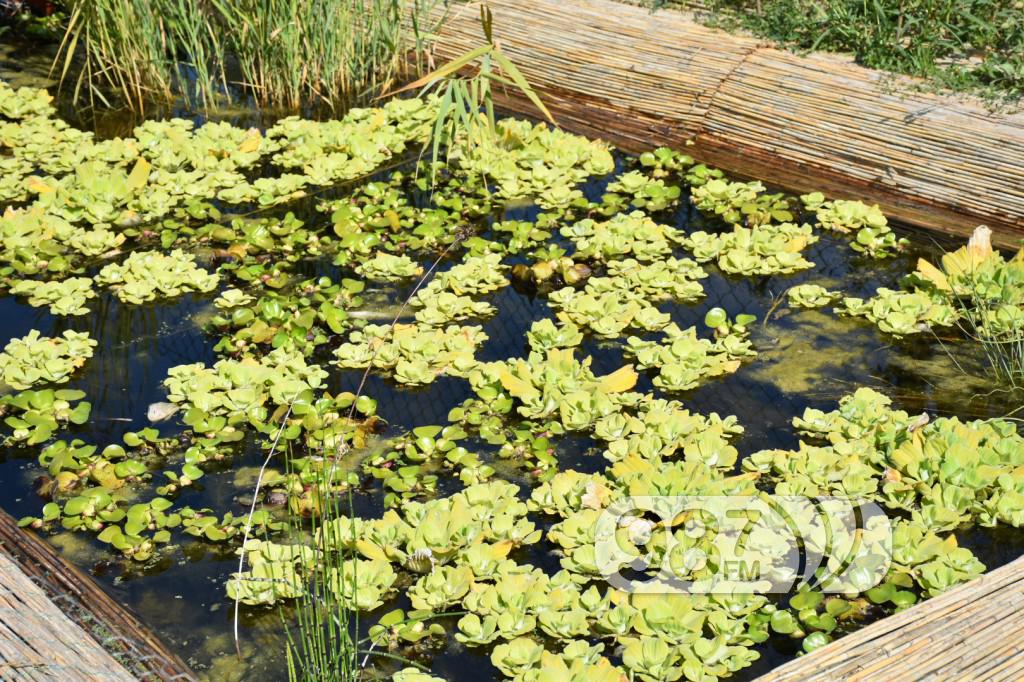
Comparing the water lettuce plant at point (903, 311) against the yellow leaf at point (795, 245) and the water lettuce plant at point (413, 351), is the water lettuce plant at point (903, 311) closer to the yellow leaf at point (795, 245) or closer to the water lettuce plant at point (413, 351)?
the yellow leaf at point (795, 245)

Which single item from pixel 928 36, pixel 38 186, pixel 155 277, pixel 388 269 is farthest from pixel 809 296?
pixel 38 186

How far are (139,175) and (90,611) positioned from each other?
2568 millimetres

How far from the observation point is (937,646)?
2.38 meters

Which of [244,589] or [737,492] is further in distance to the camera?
[737,492]

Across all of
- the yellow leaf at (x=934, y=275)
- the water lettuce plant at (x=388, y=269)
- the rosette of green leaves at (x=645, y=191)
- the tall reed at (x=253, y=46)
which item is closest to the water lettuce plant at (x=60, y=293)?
the water lettuce plant at (x=388, y=269)

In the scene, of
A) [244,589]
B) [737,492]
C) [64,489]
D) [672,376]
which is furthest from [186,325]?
[737,492]

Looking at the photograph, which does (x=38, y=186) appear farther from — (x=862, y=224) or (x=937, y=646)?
(x=937, y=646)

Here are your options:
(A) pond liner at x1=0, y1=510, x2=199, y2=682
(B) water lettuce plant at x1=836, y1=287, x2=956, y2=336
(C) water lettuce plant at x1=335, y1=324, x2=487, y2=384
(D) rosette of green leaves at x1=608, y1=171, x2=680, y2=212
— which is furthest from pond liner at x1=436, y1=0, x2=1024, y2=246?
(A) pond liner at x1=0, y1=510, x2=199, y2=682

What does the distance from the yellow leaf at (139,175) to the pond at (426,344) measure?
0.04 meters

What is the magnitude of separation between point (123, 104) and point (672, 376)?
3626 millimetres

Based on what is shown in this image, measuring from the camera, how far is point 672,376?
11.8 ft

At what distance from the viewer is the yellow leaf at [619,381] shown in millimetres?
3564

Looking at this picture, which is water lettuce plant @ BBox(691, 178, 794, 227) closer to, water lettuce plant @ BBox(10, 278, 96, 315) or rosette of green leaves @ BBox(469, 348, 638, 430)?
rosette of green leaves @ BBox(469, 348, 638, 430)

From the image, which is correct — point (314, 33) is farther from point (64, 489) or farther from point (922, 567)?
point (922, 567)
